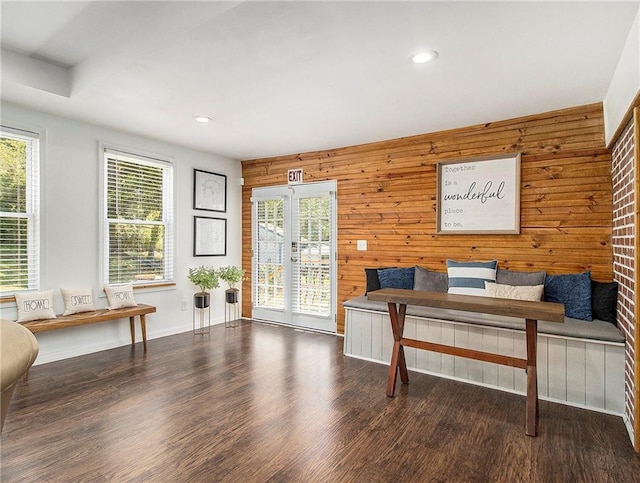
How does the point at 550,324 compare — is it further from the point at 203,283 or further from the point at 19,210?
the point at 19,210

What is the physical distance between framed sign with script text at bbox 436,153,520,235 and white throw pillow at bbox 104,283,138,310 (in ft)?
11.4

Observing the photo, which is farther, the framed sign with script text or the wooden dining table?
the framed sign with script text

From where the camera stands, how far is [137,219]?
4.37 m

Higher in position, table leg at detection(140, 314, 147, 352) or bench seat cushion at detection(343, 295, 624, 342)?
bench seat cushion at detection(343, 295, 624, 342)

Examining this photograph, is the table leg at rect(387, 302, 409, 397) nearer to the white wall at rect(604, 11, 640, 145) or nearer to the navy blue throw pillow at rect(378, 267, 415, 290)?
the navy blue throw pillow at rect(378, 267, 415, 290)

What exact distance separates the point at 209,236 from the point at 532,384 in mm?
4183

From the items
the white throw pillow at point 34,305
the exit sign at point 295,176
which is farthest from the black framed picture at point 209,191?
the white throw pillow at point 34,305

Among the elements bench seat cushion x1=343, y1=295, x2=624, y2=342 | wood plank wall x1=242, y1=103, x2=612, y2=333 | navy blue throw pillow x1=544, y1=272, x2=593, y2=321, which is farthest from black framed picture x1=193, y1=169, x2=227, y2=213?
navy blue throw pillow x1=544, y1=272, x2=593, y2=321

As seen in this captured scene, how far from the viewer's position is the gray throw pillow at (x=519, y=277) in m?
3.39

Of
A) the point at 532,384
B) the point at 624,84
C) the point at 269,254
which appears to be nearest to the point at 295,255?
the point at 269,254

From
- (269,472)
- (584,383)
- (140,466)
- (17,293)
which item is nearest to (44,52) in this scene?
(17,293)

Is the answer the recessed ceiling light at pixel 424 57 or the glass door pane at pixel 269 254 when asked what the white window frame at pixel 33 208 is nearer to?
the glass door pane at pixel 269 254

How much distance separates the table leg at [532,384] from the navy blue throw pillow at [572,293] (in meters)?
0.97

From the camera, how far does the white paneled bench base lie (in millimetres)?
2652
